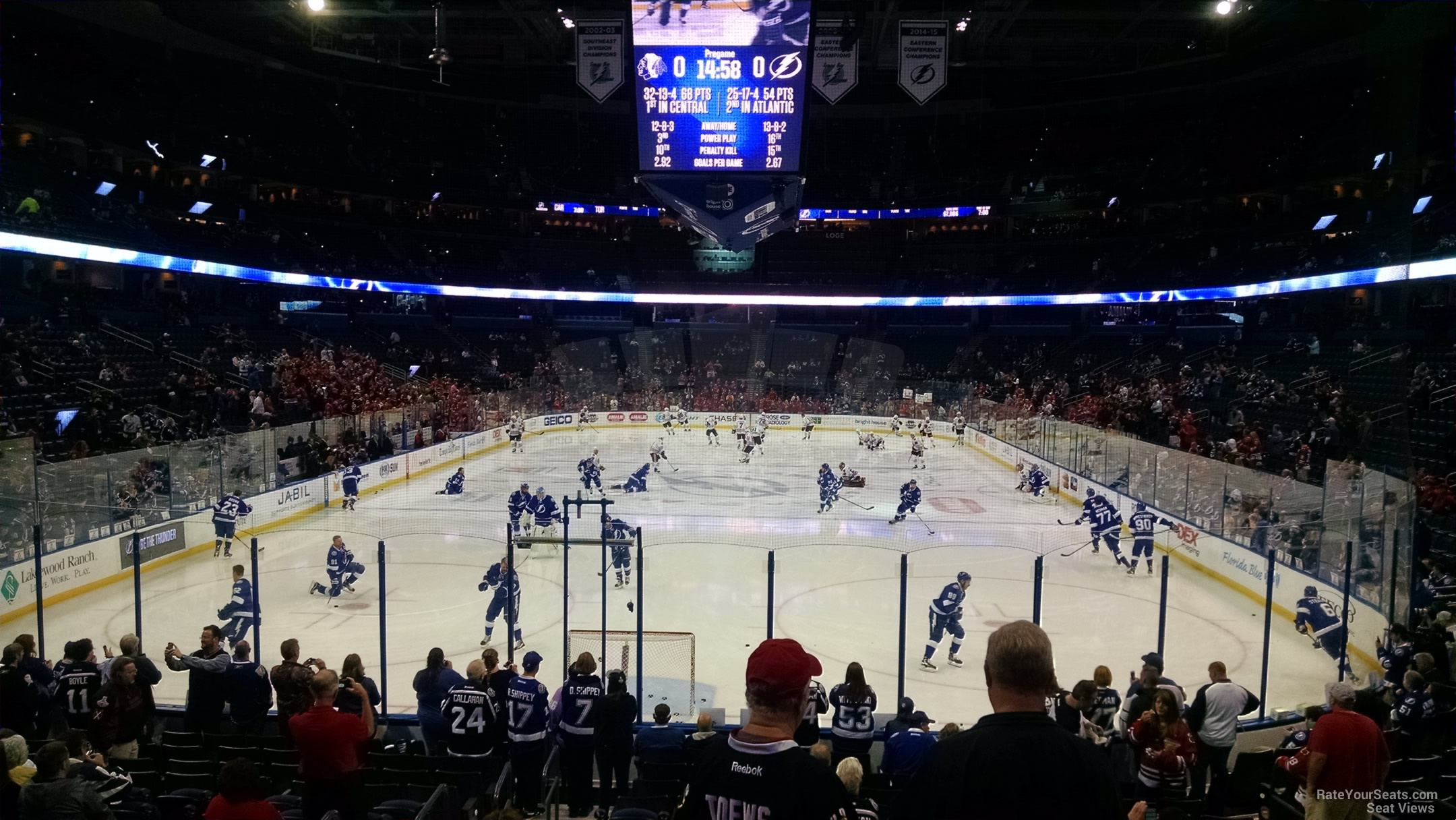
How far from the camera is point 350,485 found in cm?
1678

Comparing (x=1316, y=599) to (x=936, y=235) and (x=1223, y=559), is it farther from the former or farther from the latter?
(x=936, y=235)

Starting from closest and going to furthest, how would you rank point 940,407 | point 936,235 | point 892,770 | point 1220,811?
1. point 892,770
2. point 1220,811
3. point 940,407
4. point 936,235

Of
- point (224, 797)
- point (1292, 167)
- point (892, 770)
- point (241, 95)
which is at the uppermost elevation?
point (241, 95)

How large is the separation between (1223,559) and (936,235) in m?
37.7

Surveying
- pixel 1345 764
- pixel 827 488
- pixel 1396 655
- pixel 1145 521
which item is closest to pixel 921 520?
pixel 827 488

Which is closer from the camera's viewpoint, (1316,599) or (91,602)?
(1316,599)

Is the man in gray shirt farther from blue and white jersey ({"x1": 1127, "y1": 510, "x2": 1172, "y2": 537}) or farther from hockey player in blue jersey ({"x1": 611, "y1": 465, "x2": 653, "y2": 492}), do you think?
hockey player in blue jersey ({"x1": 611, "y1": 465, "x2": 653, "y2": 492})

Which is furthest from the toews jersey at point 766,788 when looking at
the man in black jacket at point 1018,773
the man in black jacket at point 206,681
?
the man in black jacket at point 206,681

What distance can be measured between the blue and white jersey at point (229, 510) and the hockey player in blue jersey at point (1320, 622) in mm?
13150

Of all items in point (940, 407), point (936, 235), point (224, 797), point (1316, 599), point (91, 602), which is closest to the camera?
point (224, 797)

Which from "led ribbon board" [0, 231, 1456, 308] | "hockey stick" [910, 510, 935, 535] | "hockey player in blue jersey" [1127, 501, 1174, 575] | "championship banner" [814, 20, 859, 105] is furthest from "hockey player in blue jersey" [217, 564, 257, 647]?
"hockey player in blue jersey" [1127, 501, 1174, 575]

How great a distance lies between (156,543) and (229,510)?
954 mm

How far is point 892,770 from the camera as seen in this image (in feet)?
17.0

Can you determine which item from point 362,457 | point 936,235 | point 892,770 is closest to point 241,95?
point 362,457
